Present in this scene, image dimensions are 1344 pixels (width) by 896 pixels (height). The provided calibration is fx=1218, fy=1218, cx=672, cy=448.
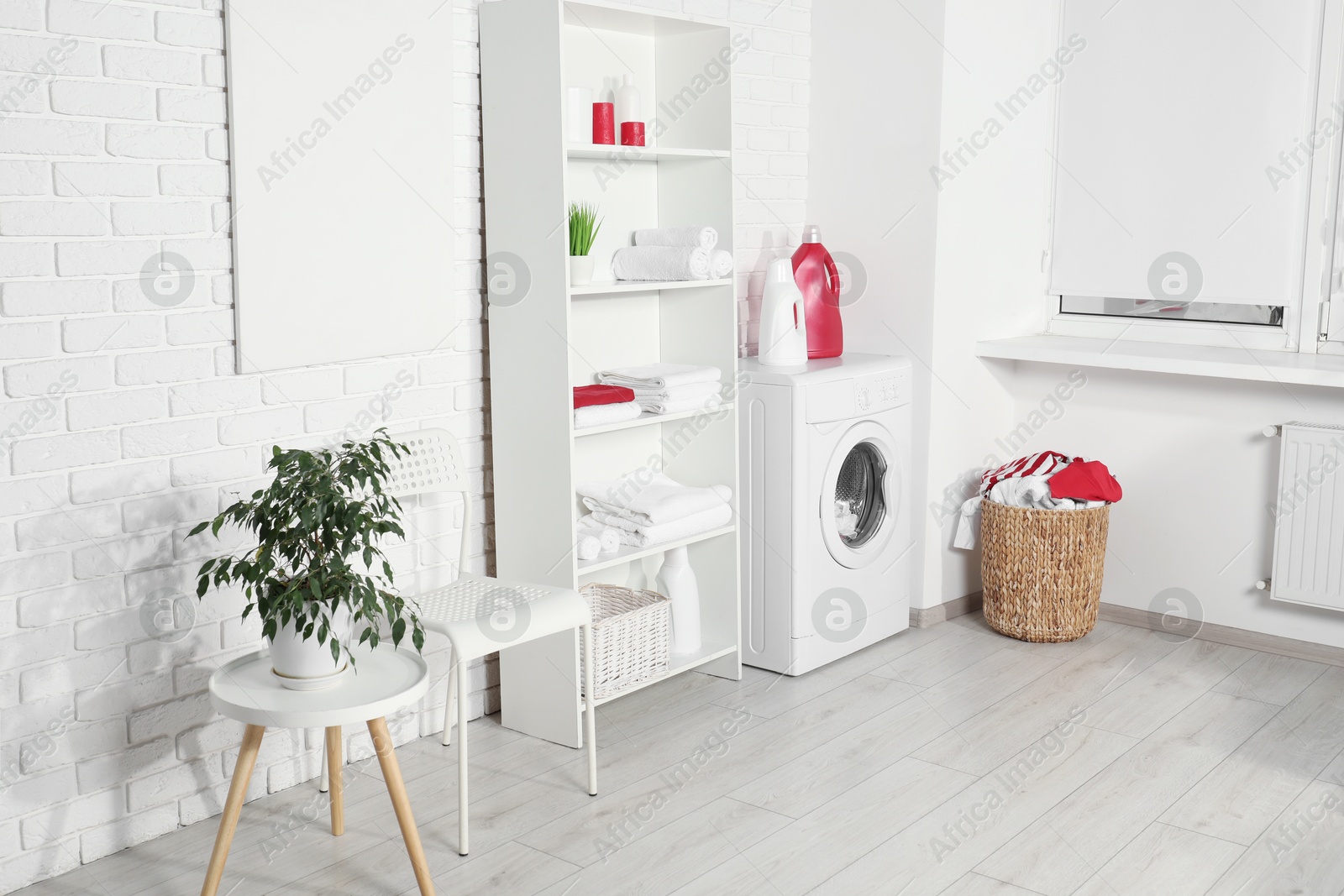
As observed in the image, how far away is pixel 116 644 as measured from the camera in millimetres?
2336

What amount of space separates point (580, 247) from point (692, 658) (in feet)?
3.63

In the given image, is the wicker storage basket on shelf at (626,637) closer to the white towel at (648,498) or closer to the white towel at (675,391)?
the white towel at (648,498)

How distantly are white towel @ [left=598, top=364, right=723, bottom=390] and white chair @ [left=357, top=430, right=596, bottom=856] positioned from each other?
48 cm

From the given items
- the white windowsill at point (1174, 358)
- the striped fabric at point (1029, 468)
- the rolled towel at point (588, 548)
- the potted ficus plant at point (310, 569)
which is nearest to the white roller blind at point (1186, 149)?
the white windowsill at point (1174, 358)

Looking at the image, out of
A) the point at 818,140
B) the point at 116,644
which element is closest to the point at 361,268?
the point at 116,644

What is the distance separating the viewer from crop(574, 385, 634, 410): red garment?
2.91 meters

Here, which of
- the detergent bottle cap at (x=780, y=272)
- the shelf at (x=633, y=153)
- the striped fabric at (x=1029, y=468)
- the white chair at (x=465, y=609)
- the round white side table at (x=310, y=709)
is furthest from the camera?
the striped fabric at (x=1029, y=468)

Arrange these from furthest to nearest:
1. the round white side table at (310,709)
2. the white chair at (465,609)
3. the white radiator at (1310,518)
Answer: the white radiator at (1310,518), the white chair at (465,609), the round white side table at (310,709)

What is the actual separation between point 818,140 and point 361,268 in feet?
5.73

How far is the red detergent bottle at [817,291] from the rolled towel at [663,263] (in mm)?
630

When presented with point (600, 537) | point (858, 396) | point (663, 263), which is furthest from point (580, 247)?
point (858, 396)

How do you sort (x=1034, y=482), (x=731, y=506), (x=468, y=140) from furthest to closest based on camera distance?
(x=1034, y=482) < (x=731, y=506) < (x=468, y=140)

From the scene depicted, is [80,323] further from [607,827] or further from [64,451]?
[607,827]

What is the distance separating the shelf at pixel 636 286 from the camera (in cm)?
281
